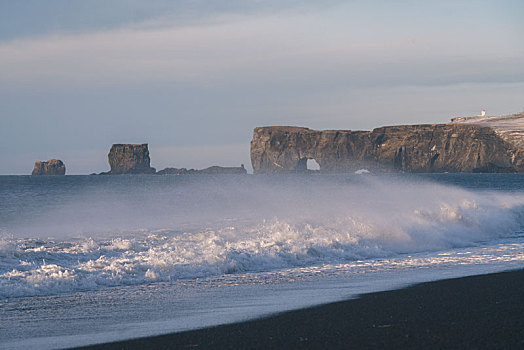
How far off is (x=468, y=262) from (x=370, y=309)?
24.9ft

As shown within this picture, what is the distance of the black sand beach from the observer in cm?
760

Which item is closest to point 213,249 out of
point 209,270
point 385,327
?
point 209,270

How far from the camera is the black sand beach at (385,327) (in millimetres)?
7602

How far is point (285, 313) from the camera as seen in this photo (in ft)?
32.4

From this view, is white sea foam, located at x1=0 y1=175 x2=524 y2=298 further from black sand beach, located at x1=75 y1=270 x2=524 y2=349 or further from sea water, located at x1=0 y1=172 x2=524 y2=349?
black sand beach, located at x1=75 y1=270 x2=524 y2=349

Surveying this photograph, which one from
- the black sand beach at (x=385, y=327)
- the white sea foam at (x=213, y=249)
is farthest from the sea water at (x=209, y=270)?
the black sand beach at (x=385, y=327)

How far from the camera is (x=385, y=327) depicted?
28.0ft

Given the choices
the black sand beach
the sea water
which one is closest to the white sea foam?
the sea water

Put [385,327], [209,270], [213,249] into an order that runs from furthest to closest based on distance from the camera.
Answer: [213,249], [209,270], [385,327]

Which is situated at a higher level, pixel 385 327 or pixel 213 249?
pixel 385 327

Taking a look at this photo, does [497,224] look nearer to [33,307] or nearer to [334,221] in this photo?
[334,221]

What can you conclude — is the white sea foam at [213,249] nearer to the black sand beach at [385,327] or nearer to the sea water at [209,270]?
the sea water at [209,270]

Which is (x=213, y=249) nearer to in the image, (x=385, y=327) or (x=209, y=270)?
→ (x=209, y=270)

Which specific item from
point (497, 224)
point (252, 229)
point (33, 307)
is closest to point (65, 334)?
point (33, 307)
